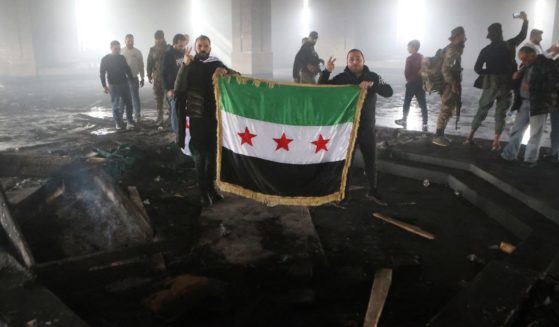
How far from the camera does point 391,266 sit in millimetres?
3961

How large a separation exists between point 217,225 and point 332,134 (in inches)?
63.6

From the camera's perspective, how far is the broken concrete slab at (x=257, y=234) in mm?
4043

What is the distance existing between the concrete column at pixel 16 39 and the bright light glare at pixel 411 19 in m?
25.5

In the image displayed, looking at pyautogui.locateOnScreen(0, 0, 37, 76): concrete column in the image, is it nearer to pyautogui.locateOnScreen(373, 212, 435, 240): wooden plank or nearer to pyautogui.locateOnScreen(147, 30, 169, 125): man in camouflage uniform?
pyautogui.locateOnScreen(147, 30, 169, 125): man in camouflage uniform

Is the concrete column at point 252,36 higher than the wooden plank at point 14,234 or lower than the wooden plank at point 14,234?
higher

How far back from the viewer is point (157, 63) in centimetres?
947

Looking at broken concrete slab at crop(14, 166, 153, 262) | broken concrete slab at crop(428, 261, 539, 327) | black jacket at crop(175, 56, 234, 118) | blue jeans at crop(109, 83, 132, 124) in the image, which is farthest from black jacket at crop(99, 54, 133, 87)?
broken concrete slab at crop(428, 261, 539, 327)

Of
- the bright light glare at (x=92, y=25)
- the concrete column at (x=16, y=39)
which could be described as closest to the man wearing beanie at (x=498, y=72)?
the concrete column at (x=16, y=39)

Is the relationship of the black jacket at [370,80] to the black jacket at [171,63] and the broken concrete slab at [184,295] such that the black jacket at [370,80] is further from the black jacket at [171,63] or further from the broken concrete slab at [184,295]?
the black jacket at [171,63]

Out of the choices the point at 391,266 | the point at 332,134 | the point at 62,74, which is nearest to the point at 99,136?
the point at 332,134

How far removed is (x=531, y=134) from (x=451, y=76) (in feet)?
5.69

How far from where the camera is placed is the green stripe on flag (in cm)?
460

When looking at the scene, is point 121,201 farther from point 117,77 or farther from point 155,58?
point 155,58

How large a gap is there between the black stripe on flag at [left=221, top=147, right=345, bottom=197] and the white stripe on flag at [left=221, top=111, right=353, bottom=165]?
0.07 m
